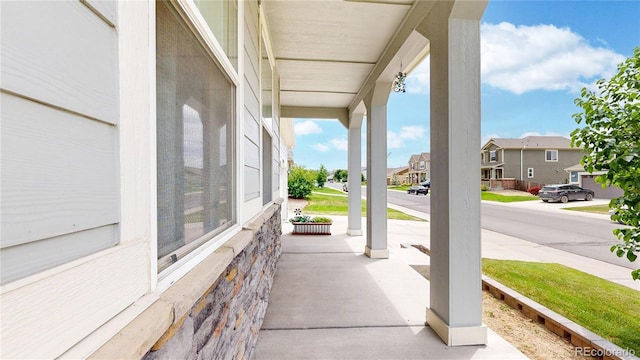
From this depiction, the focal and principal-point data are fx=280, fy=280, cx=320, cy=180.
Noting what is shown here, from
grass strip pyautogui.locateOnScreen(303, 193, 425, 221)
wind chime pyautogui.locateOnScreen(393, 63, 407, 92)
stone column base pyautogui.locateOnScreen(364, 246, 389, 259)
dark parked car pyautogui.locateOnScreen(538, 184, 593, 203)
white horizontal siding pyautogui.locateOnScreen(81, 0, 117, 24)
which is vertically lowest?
grass strip pyautogui.locateOnScreen(303, 193, 425, 221)

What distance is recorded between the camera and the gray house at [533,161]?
26.7 meters

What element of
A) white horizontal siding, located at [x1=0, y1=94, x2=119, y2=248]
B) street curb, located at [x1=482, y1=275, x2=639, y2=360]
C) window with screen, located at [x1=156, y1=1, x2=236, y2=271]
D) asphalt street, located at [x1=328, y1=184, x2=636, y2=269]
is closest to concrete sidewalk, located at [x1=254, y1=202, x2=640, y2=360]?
street curb, located at [x1=482, y1=275, x2=639, y2=360]

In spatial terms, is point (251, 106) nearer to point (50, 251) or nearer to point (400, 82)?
point (50, 251)

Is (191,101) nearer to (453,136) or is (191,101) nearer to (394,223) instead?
(453,136)

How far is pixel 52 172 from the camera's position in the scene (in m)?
0.52

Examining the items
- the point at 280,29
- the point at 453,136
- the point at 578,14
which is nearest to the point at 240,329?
the point at 453,136

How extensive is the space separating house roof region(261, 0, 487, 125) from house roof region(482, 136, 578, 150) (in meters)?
Result: 28.1

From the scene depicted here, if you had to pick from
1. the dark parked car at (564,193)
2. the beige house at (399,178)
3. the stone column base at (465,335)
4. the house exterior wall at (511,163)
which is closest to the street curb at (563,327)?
the stone column base at (465,335)

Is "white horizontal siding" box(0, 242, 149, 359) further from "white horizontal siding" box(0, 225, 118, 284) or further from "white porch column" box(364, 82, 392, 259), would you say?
"white porch column" box(364, 82, 392, 259)

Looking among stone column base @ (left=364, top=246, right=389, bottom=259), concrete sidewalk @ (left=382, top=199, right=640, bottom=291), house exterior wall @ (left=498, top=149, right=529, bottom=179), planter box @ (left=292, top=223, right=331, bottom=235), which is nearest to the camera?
concrete sidewalk @ (left=382, top=199, right=640, bottom=291)

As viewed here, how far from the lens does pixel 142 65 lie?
2.62ft

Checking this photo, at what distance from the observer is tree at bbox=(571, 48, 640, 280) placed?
7.51 feet

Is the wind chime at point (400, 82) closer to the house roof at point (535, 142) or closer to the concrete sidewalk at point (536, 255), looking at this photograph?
the concrete sidewalk at point (536, 255)

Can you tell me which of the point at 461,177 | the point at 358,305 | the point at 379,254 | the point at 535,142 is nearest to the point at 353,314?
the point at 358,305
